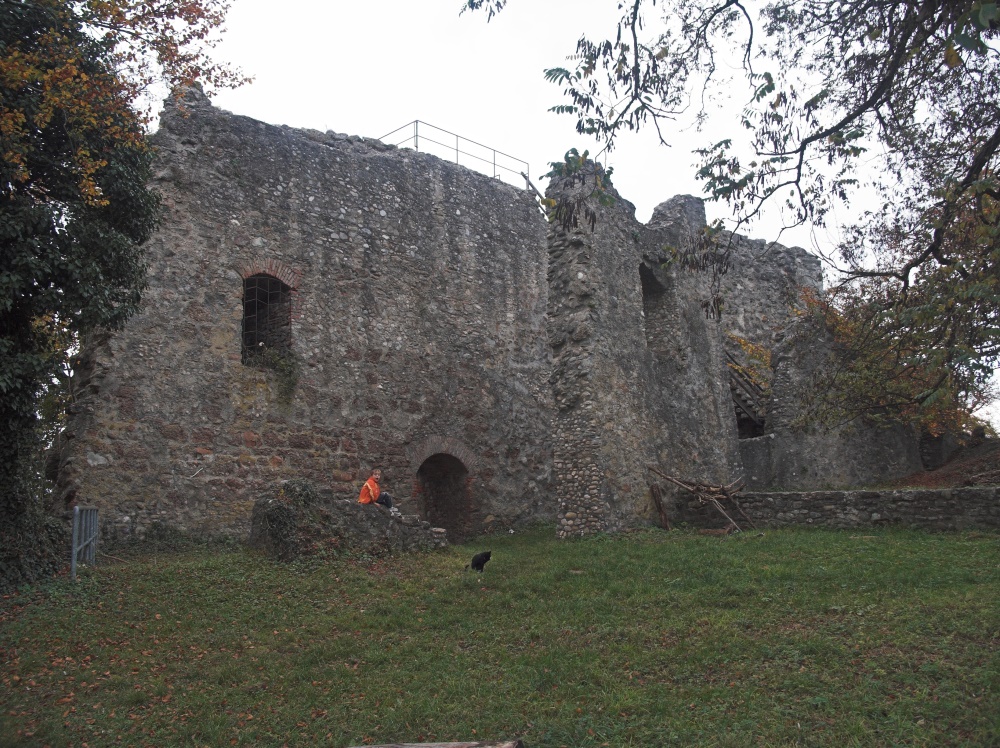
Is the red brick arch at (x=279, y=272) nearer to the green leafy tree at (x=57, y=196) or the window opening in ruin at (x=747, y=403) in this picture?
the green leafy tree at (x=57, y=196)

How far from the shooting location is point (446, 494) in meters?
16.3

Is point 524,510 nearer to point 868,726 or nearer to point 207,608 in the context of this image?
point 207,608

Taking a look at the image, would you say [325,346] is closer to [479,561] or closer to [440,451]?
[440,451]

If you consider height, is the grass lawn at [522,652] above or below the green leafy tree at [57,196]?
below

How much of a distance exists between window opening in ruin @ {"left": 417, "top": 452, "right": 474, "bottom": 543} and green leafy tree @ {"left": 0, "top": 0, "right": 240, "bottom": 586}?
26.2 ft

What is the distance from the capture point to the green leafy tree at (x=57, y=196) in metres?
8.20

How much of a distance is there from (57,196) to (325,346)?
5.90 metres

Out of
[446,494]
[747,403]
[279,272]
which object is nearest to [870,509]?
[446,494]

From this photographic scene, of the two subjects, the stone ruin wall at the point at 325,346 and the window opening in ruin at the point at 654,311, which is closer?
the stone ruin wall at the point at 325,346

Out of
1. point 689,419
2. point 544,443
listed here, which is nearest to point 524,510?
point 544,443

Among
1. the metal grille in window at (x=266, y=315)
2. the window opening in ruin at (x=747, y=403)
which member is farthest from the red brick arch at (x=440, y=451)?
the window opening in ruin at (x=747, y=403)

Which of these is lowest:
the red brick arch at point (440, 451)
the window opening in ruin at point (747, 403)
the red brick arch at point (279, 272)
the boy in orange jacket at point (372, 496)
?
the boy in orange jacket at point (372, 496)

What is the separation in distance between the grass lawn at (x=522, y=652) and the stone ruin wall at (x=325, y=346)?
2348 mm

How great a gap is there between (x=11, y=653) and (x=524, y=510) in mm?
11009
